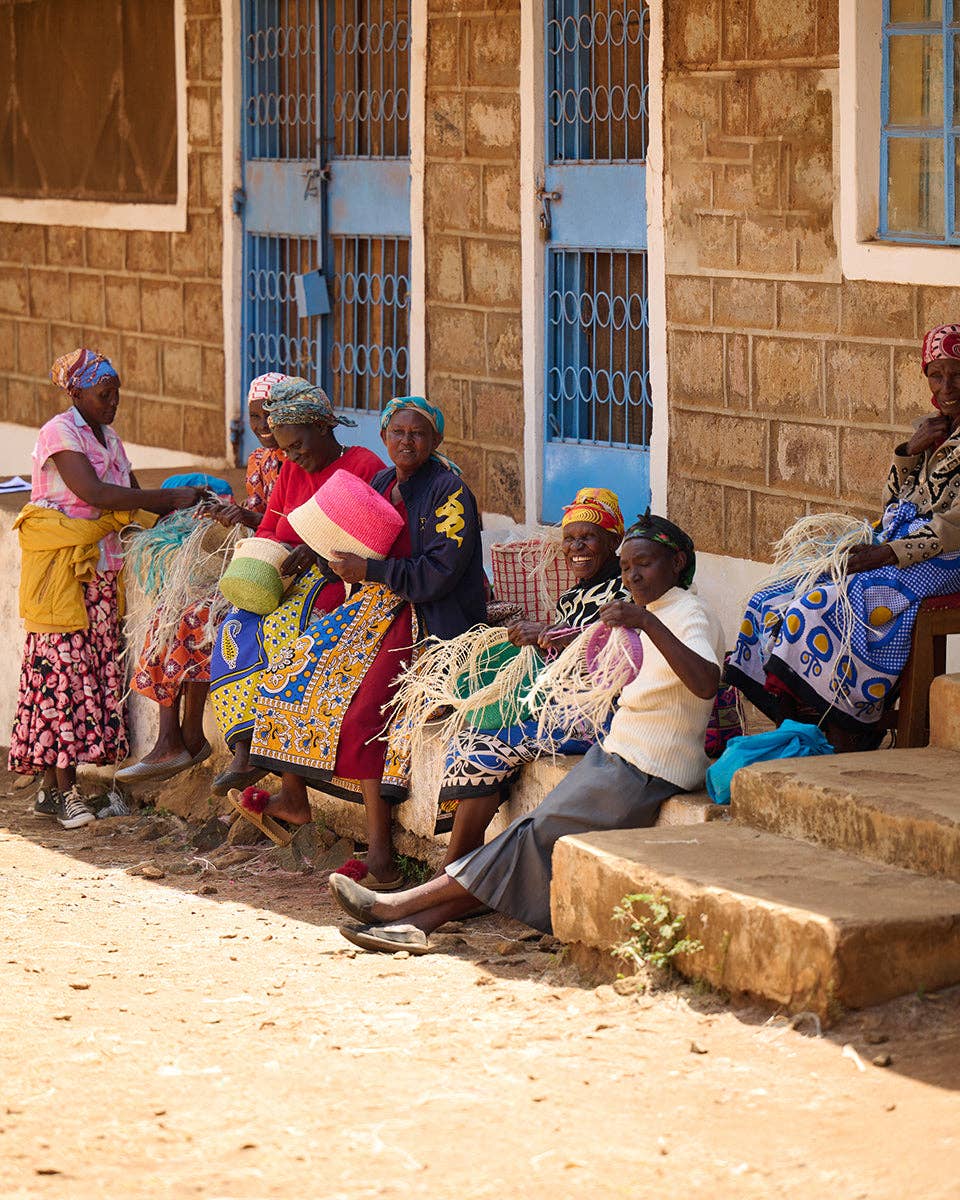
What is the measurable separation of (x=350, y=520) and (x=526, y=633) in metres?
0.71

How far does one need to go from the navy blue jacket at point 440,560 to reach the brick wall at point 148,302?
434 centimetres

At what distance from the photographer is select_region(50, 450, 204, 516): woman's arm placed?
7215 mm

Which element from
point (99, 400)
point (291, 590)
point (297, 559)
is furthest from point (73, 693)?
point (297, 559)

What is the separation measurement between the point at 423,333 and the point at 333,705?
3116 millimetres

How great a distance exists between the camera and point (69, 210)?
1138 centimetres

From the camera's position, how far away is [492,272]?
854cm

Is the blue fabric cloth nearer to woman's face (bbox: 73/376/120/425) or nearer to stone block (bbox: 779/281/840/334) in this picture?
stone block (bbox: 779/281/840/334)

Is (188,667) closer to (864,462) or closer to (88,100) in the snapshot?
(864,462)

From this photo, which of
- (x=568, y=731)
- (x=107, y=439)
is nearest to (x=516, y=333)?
(x=107, y=439)

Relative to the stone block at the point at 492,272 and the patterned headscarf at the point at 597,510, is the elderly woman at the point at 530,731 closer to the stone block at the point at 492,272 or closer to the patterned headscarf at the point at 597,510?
the patterned headscarf at the point at 597,510

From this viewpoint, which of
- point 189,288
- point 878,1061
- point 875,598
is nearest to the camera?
point 878,1061

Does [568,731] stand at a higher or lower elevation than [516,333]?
lower

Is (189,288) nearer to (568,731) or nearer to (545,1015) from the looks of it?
(568,731)

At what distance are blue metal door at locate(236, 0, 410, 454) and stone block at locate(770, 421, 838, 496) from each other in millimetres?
2560
